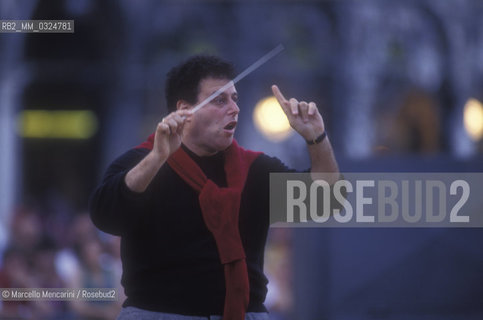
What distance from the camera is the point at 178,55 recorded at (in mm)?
12055

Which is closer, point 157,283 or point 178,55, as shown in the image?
point 157,283

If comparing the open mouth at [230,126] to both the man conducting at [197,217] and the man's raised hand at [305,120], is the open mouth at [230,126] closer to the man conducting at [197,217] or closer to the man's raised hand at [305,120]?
the man conducting at [197,217]

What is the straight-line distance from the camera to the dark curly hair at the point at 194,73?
9.09 feet

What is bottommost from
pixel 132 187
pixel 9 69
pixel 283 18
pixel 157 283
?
pixel 157 283

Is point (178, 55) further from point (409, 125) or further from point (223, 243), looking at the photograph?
point (223, 243)

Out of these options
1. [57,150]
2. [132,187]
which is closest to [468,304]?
[132,187]

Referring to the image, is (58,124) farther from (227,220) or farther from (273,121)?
(227,220)

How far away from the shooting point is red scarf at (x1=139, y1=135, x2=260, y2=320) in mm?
2598

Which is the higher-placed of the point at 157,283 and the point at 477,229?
the point at 477,229

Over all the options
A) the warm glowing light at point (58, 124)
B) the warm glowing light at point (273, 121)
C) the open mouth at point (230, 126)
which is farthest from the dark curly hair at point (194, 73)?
the warm glowing light at point (58, 124)

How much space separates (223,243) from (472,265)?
3035mm

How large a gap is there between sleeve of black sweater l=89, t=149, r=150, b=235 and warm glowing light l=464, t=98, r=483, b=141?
822 cm

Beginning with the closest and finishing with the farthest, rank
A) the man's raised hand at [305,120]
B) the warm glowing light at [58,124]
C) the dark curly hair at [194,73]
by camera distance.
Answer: the man's raised hand at [305,120]
the dark curly hair at [194,73]
the warm glowing light at [58,124]

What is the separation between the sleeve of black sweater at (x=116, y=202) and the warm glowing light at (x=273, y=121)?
8699 mm
